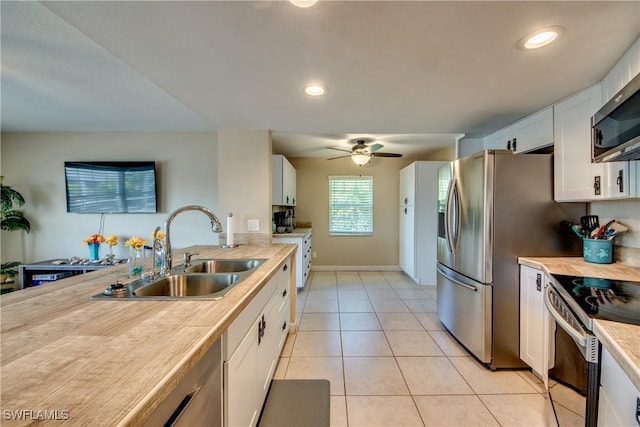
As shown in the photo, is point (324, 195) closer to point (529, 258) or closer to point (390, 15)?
point (529, 258)

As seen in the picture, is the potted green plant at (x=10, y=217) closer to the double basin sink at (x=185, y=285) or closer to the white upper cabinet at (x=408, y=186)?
the double basin sink at (x=185, y=285)

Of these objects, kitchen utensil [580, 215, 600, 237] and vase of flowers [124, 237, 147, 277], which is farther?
kitchen utensil [580, 215, 600, 237]

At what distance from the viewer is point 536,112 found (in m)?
2.28

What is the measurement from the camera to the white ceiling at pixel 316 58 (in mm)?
1152

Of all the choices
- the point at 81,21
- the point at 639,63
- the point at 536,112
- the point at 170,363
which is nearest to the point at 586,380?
the point at 170,363

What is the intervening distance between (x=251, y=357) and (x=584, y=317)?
147 centimetres

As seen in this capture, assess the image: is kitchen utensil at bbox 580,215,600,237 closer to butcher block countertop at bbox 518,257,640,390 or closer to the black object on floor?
butcher block countertop at bbox 518,257,640,390

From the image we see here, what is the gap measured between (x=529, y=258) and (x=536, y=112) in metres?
1.31

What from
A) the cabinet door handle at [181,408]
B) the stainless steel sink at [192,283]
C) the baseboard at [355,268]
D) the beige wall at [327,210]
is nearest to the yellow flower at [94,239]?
the stainless steel sink at [192,283]

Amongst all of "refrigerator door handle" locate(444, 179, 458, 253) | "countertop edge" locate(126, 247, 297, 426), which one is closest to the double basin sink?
"countertop edge" locate(126, 247, 297, 426)

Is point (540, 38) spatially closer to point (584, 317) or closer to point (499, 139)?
point (584, 317)

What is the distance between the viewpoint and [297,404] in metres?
1.71

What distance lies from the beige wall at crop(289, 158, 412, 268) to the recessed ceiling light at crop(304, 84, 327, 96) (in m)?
3.49

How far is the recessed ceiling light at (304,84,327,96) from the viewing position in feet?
6.05
